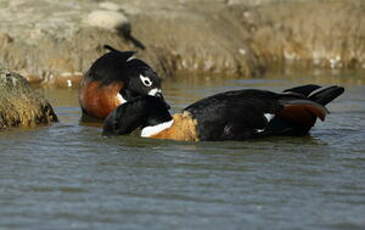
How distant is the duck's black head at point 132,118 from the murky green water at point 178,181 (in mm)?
113

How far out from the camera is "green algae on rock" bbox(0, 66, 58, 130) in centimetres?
1009

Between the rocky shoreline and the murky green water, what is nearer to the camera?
the murky green water

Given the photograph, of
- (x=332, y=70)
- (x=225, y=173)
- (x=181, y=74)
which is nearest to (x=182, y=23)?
(x=181, y=74)

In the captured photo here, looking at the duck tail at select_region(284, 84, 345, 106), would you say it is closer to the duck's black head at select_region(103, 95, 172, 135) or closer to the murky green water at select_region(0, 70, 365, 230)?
the murky green water at select_region(0, 70, 365, 230)

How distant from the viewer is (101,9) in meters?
17.0

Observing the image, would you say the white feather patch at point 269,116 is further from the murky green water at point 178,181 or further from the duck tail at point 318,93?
the duck tail at point 318,93

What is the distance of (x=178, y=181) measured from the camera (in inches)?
286

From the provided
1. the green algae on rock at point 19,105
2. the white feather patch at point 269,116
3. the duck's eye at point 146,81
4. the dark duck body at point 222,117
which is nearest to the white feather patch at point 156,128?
the dark duck body at point 222,117

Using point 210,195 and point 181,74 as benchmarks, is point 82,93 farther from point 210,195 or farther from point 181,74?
point 181,74

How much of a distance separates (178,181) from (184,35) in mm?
10673

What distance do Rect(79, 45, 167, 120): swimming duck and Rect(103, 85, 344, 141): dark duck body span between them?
1.53m

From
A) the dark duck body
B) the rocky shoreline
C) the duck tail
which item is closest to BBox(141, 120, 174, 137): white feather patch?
the dark duck body

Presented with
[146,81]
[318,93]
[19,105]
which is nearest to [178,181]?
[318,93]

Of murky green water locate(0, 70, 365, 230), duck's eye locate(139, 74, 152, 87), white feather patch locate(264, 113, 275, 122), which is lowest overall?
murky green water locate(0, 70, 365, 230)
